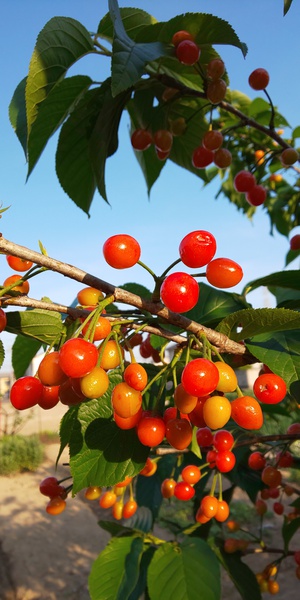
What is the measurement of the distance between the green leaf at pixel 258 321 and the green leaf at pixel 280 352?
0.21 feet

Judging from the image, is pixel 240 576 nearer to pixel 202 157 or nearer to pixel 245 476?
pixel 245 476

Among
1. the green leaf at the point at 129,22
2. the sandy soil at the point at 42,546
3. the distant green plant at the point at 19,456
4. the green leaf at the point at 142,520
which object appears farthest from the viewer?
the distant green plant at the point at 19,456

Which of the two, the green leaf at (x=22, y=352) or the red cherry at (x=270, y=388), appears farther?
the green leaf at (x=22, y=352)

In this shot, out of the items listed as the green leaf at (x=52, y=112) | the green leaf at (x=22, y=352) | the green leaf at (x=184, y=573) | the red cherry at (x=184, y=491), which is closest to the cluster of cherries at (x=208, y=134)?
the green leaf at (x=52, y=112)

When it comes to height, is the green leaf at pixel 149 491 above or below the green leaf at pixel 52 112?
below

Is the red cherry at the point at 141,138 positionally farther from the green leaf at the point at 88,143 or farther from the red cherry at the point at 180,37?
the red cherry at the point at 180,37

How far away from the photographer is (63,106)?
1447 mm

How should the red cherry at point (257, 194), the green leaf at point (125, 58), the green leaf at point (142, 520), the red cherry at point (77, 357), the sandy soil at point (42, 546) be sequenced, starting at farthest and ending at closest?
the sandy soil at point (42, 546) < the green leaf at point (142, 520) < the red cherry at point (257, 194) < the green leaf at point (125, 58) < the red cherry at point (77, 357)

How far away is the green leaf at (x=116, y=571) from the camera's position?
1619mm

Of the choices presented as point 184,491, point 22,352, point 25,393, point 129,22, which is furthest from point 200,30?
point 184,491

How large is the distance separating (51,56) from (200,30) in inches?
18.3

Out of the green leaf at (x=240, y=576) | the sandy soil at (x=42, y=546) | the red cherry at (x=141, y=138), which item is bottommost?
the sandy soil at (x=42, y=546)

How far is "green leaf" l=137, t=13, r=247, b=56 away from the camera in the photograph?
1.38 metres

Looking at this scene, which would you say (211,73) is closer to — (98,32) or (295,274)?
(98,32)
